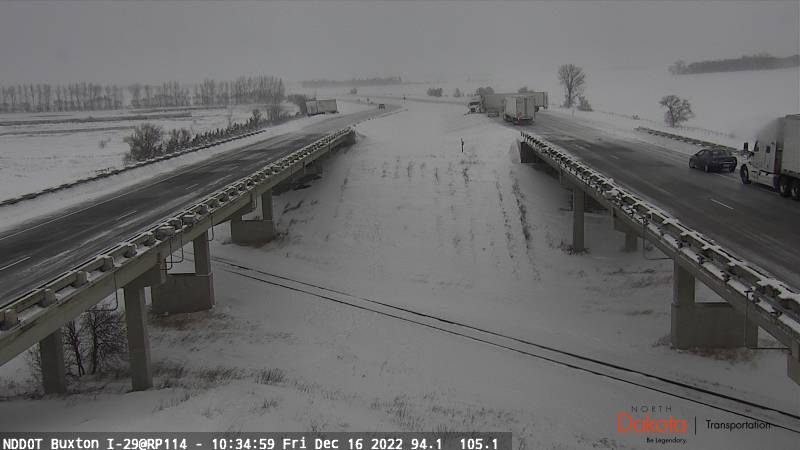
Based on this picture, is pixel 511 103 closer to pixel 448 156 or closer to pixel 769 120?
pixel 448 156

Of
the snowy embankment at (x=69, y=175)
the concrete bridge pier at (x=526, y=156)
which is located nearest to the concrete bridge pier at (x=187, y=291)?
the snowy embankment at (x=69, y=175)

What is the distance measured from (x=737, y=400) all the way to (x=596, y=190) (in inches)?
506

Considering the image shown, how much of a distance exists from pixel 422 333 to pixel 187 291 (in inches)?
448

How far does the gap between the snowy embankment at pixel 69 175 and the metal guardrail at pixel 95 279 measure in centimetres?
928

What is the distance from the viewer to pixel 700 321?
81.5 ft

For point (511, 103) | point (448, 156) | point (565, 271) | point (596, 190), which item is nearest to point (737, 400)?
point (596, 190)

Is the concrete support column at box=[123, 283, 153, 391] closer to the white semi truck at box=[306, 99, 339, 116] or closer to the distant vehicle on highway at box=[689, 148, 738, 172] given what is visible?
the distant vehicle on highway at box=[689, 148, 738, 172]

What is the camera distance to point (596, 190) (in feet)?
105

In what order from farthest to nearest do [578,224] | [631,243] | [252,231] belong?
1. [252,231]
2. [578,224]
3. [631,243]

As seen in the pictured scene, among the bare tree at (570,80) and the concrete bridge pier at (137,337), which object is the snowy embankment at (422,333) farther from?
the bare tree at (570,80)

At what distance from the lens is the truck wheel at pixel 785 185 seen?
1187 inches

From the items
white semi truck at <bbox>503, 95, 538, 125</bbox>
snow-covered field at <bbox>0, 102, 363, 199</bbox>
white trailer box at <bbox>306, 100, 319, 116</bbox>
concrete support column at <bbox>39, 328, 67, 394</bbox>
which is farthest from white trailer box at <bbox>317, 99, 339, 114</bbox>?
concrete support column at <bbox>39, 328, 67, 394</bbox>

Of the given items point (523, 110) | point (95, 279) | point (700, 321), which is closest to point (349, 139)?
point (523, 110)

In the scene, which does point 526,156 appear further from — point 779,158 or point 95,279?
point 95,279
